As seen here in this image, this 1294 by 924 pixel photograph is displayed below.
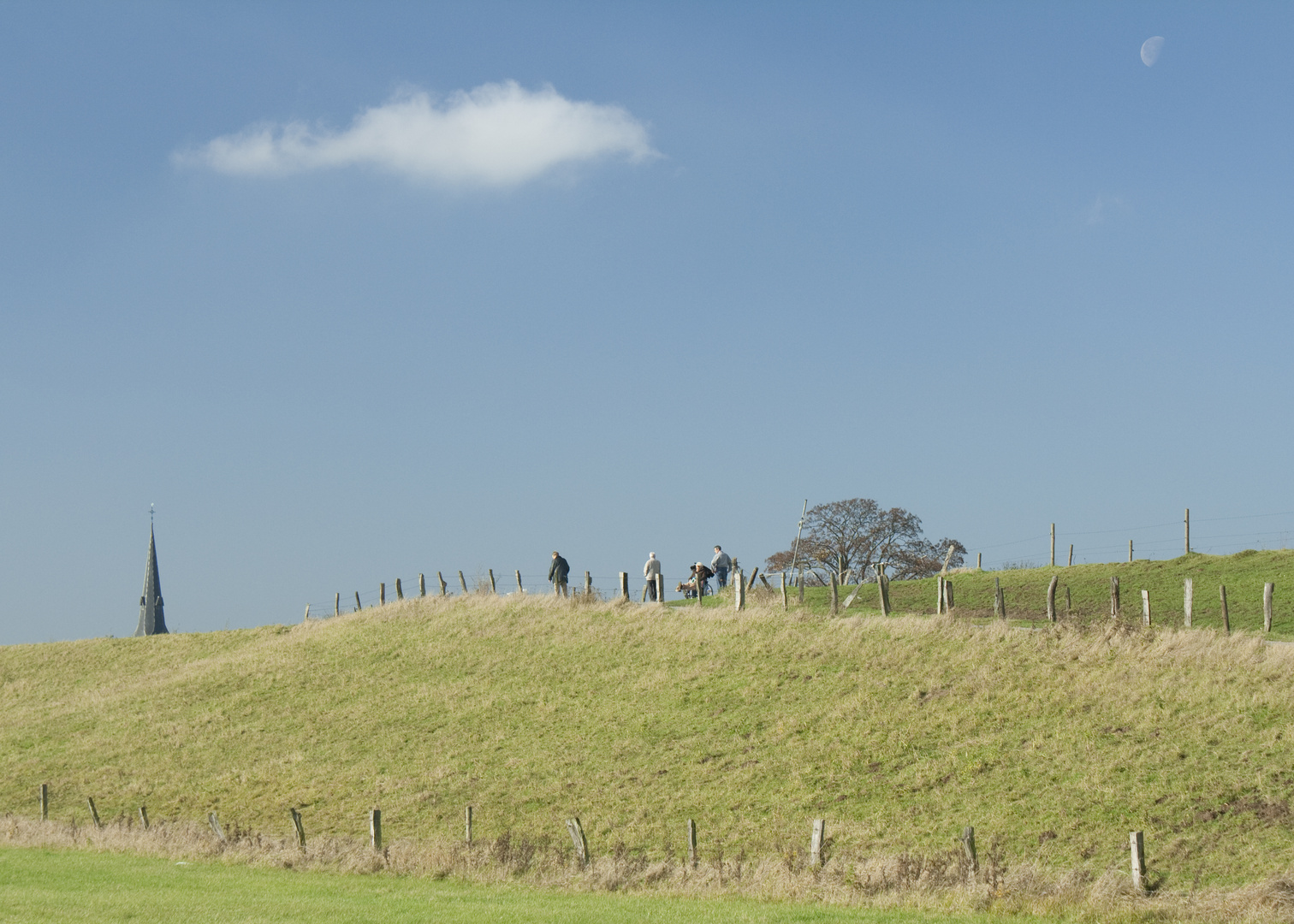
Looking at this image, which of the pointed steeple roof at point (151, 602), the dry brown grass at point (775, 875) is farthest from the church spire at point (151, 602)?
the dry brown grass at point (775, 875)

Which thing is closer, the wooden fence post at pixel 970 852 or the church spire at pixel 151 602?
the wooden fence post at pixel 970 852

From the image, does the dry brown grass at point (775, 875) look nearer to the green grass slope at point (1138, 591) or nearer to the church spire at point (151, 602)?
the green grass slope at point (1138, 591)

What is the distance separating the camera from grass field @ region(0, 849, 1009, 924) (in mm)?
15258

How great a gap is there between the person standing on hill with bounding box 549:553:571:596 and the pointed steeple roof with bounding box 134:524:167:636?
83.7 metres

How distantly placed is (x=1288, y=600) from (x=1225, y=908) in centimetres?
2441

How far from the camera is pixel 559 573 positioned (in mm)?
48906

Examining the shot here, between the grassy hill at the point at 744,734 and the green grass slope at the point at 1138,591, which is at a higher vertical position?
the green grass slope at the point at 1138,591

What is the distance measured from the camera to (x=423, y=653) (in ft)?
142

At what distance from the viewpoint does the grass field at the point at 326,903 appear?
50.1 feet

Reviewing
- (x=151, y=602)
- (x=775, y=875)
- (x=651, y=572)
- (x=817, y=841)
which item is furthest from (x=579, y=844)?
(x=151, y=602)

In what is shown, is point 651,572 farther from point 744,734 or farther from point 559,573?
point 744,734

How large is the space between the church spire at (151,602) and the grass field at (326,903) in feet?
345

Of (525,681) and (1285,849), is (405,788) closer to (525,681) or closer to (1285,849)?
(525,681)

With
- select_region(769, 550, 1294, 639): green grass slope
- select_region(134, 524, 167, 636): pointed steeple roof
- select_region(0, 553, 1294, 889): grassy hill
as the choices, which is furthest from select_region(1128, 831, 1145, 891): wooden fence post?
select_region(134, 524, 167, 636): pointed steeple roof
